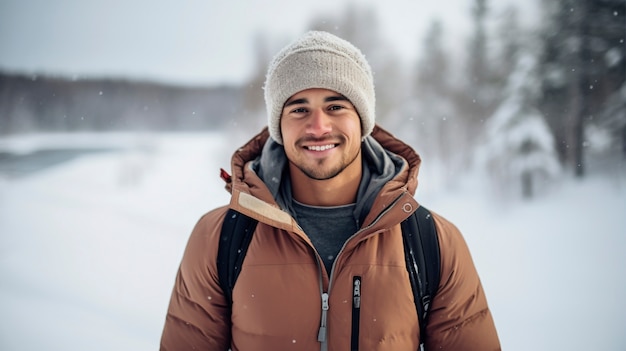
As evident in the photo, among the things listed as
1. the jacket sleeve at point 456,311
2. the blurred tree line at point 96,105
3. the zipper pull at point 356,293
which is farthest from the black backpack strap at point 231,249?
the blurred tree line at point 96,105

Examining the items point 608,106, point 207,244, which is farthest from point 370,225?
point 608,106

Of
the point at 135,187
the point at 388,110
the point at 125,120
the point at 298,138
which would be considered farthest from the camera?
the point at 125,120

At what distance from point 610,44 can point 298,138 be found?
489 inches

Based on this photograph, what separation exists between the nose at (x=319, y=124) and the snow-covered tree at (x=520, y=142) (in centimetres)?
1059

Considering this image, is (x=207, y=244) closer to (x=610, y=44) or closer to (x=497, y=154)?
(x=497, y=154)

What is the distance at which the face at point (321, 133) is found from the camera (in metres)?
1.77

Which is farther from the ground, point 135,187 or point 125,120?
point 125,120

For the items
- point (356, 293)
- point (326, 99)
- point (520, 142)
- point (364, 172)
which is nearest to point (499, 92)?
point (520, 142)

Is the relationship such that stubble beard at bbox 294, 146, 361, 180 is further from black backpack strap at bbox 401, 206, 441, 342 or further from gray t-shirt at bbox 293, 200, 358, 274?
black backpack strap at bbox 401, 206, 441, 342

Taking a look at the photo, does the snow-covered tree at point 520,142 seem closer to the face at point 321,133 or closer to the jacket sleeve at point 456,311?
the jacket sleeve at point 456,311

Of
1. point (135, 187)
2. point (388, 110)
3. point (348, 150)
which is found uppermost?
point (388, 110)

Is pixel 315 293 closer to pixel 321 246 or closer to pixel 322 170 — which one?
pixel 321 246

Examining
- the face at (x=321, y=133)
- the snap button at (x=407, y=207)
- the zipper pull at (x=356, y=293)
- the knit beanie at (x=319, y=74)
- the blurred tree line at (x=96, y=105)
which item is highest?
the blurred tree line at (x=96, y=105)

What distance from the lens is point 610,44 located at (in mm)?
10180
